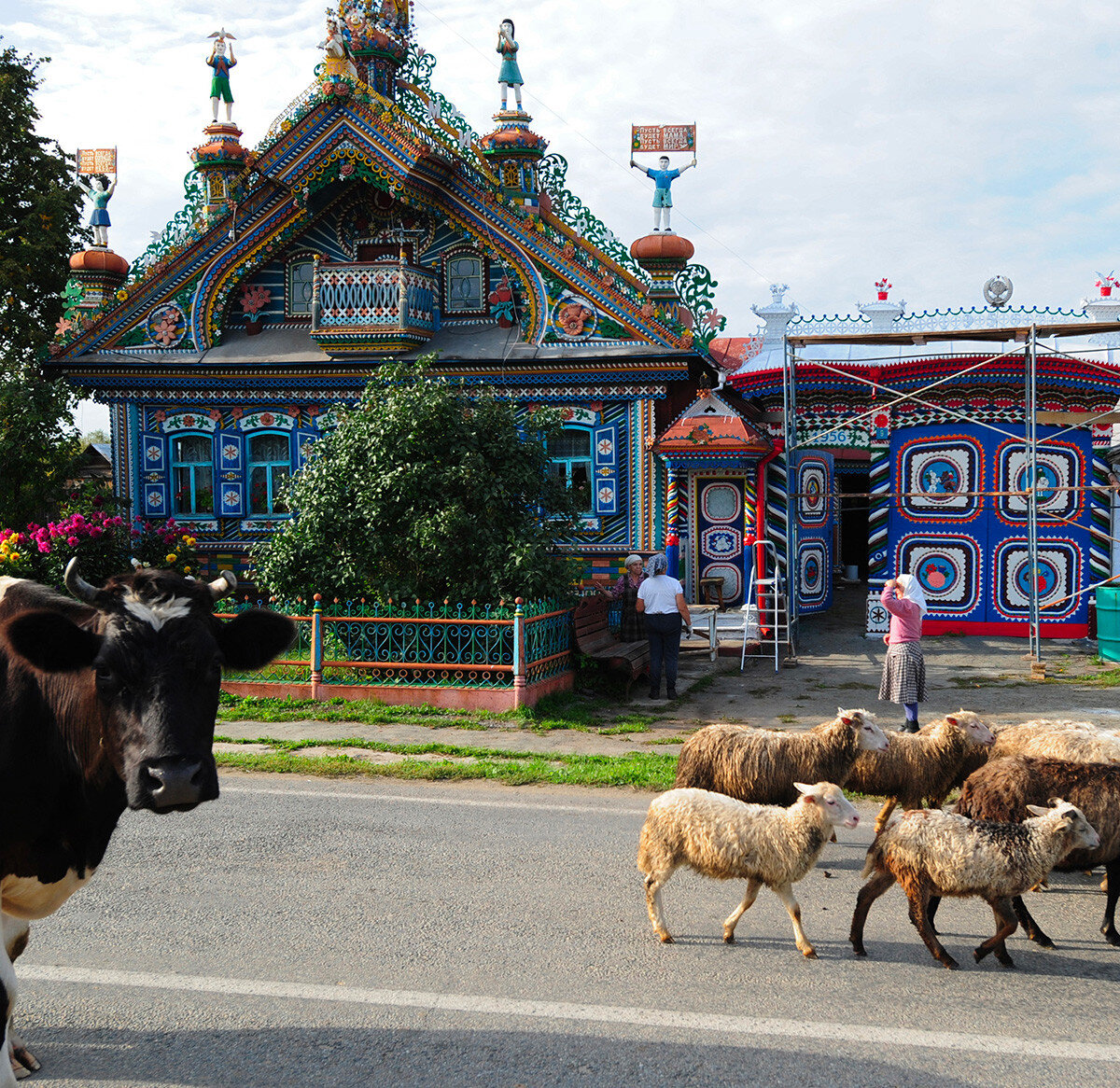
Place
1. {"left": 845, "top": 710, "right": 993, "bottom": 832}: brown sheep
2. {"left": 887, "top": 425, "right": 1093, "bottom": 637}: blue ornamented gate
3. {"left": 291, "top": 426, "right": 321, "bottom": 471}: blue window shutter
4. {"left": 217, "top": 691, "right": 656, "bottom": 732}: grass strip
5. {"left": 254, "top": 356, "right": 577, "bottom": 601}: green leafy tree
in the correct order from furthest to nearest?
{"left": 291, "top": 426, "right": 321, "bottom": 471}: blue window shutter < {"left": 887, "top": 425, "right": 1093, "bottom": 637}: blue ornamented gate < {"left": 254, "top": 356, "right": 577, "bottom": 601}: green leafy tree < {"left": 217, "top": 691, "right": 656, "bottom": 732}: grass strip < {"left": 845, "top": 710, "right": 993, "bottom": 832}: brown sheep

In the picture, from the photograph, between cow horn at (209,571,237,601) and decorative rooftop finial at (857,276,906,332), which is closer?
cow horn at (209,571,237,601)

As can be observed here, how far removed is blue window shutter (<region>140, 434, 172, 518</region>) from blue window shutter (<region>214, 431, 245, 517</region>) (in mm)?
1079

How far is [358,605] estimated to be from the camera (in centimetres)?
1342

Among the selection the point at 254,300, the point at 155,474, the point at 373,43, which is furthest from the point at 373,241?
the point at 155,474

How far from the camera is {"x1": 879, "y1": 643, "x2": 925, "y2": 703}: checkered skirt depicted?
33.9 ft

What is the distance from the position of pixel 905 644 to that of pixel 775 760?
3.59 m

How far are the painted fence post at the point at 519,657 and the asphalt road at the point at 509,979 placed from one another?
4.39m

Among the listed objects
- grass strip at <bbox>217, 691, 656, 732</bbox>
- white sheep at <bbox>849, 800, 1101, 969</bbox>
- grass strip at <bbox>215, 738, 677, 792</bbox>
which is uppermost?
white sheep at <bbox>849, 800, 1101, 969</bbox>

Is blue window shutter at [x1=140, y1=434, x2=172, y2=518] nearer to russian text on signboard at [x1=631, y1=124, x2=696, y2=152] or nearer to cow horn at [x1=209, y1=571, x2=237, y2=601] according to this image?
russian text on signboard at [x1=631, y1=124, x2=696, y2=152]

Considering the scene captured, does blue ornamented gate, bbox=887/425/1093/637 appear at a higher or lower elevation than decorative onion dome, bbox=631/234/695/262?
lower

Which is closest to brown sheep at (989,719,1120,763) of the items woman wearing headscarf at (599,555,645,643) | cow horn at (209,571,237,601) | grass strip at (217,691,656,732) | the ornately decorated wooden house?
grass strip at (217,691,656,732)

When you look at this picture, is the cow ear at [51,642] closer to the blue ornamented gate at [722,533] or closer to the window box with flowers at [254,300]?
the blue ornamented gate at [722,533]

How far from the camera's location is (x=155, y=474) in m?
20.3

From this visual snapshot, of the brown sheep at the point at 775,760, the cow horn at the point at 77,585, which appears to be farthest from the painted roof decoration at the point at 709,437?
the cow horn at the point at 77,585
